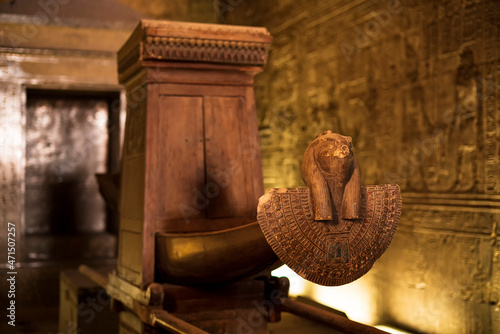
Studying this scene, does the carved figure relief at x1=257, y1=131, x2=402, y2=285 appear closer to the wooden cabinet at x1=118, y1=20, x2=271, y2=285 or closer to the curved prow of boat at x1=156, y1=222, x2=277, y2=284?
the curved prow of boat at x1=156, y1=222, x2=277, y2=284

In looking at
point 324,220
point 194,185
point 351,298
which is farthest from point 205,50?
point 351,298

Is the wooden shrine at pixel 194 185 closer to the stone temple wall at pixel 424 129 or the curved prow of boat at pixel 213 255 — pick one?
the curved prow of boat at pixel 213 255

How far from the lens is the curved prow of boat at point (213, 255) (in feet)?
10.3

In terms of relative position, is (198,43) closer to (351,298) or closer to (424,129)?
(424,129)

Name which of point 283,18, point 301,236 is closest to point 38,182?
point 283,18

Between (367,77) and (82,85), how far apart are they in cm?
369

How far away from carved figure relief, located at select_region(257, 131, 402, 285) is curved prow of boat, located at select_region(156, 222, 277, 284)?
50 centimetres

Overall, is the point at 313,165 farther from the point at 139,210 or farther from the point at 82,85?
the point at 82,85

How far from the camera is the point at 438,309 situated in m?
4.26

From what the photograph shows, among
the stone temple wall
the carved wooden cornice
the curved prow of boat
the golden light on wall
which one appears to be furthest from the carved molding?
the golden light on wall

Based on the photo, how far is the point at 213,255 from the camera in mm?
3334

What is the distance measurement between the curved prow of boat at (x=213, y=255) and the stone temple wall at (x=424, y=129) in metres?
1.59

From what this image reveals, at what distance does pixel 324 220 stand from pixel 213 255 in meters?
1.00

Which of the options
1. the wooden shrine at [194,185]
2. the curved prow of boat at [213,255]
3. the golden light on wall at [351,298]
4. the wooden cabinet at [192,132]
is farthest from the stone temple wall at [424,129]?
the curved prow of boat at [213,255]
